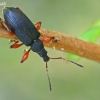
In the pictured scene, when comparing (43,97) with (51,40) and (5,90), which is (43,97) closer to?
(5,90)

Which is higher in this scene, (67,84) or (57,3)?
(57,3)

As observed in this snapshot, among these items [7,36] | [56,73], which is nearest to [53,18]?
[56,73]

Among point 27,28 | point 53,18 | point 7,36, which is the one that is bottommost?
point 53,18

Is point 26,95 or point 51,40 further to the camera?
point 26,95

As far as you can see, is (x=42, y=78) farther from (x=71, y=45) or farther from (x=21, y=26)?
(x=71, y=45)

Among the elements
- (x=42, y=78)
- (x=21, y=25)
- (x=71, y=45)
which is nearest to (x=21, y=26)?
(x=21, y=25)

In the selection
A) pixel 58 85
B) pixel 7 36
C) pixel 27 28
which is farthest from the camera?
pixel 58 85

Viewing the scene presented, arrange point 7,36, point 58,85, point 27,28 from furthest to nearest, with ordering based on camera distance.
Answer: point 58,85, point 27,28, point 7,36

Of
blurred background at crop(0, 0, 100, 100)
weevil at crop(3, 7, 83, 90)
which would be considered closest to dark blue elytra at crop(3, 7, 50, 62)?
weevil at crop(3, 7, 83, 90)
